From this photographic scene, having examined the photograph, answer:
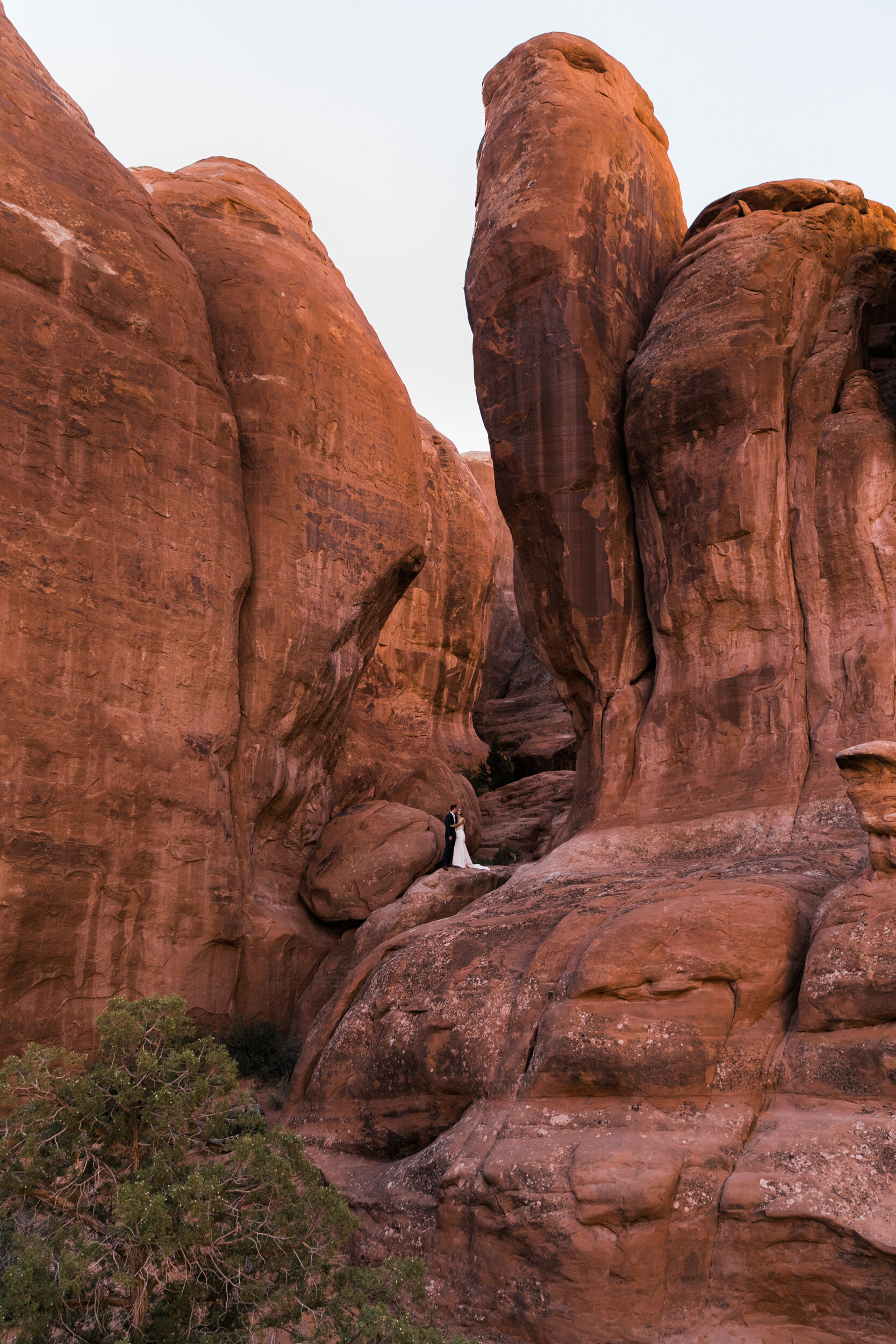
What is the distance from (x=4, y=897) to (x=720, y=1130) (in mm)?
9845

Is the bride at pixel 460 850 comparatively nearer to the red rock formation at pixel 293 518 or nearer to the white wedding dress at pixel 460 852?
the white wedding dress at pixel 460 852

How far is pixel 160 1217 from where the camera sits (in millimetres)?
7410

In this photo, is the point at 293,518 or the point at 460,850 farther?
the point at 460,850

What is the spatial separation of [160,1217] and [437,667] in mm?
26079

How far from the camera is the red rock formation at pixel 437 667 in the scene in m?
26.2

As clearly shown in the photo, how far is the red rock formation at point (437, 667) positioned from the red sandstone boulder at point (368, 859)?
10.2ft

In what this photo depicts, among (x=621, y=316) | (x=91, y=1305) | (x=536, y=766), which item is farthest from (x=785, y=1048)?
(x=536, y=766)

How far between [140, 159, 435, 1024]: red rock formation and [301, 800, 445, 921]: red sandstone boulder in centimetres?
40

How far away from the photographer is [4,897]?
1446 centimetres

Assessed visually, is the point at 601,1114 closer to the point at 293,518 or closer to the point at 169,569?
the point at 169,569

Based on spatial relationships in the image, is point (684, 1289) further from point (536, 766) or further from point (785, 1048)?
point (536, 766)

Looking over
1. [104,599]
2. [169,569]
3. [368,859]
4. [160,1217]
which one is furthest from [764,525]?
[160,1217]

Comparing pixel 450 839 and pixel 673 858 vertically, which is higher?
pixel 450 839

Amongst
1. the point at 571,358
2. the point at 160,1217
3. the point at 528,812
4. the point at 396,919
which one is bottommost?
the point at 160,1217
